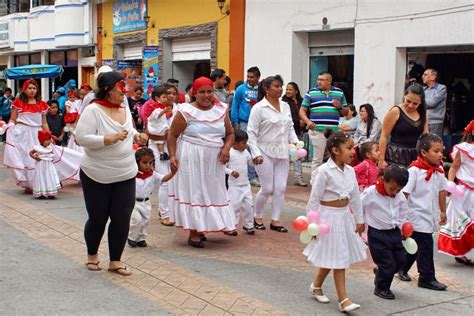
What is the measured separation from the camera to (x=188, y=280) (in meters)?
6.19

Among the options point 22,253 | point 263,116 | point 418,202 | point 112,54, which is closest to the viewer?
point 418,202

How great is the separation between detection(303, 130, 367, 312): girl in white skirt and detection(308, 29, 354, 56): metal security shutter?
8848 mm

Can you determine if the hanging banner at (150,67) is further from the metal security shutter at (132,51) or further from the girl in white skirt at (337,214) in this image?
the girl in white skirt at (337,214)

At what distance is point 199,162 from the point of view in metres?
7.37

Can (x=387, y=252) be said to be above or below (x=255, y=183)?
above

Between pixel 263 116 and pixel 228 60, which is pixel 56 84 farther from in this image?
pixel 263 116

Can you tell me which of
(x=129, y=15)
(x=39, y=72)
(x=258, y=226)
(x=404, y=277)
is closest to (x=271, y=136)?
(x=258, y=226)

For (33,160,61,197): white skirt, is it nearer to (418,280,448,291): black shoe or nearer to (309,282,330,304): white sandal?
(309,282,330,304): white sandal

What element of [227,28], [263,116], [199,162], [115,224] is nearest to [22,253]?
[115,224]

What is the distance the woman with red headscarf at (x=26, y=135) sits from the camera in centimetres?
1103

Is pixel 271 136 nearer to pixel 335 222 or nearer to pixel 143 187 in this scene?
pixel 143 187

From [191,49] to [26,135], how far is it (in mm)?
8530

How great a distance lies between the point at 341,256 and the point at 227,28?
12.3 metres

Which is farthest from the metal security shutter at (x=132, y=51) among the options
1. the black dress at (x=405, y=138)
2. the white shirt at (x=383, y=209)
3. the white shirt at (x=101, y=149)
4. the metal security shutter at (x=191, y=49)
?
the white shirt at (x=383, y=209)
